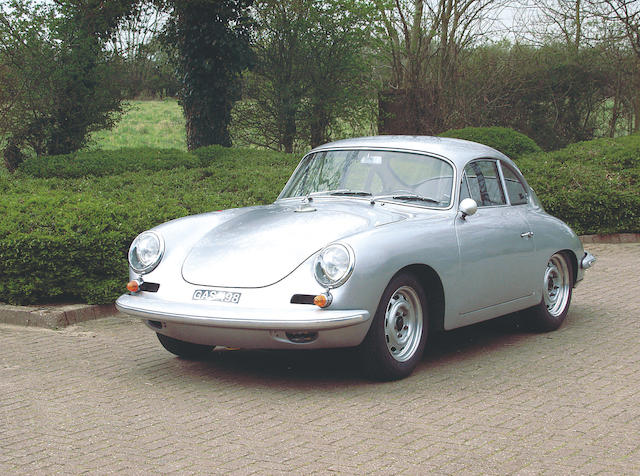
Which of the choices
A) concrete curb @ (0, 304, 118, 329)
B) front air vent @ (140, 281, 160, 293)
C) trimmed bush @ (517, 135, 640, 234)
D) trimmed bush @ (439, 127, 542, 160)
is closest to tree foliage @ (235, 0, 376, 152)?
trimmed bush @ (439, 127, 542, 160)

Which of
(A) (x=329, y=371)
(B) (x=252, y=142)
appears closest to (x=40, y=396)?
(A) (x=329, y=371)

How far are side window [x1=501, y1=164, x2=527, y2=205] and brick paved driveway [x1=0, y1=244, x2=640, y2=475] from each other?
1.16 meters

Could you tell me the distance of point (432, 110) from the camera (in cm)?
2247

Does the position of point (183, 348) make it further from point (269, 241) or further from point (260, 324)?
point (260, 324)

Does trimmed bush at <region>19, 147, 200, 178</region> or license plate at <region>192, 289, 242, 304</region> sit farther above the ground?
trimmed bush at <region>19, 147, 200, 178</region>

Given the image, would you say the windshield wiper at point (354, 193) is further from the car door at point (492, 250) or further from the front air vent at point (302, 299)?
the front air vent at point (302, 299)

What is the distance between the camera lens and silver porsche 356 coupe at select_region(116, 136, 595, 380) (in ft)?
16.9

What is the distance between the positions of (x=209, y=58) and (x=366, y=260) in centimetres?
1469

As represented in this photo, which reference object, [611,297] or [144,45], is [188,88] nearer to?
[144,45]

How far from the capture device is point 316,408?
4898 mm

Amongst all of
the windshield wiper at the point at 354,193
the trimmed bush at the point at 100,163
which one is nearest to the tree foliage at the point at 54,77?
the trimmed bush at the point at 100,163

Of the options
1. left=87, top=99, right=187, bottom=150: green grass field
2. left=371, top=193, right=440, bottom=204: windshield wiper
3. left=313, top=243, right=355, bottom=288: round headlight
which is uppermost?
left=87, top=99, right=187, bottom=150: green grass field

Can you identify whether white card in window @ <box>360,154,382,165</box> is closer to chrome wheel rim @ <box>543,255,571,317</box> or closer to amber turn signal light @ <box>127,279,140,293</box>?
chrome wheel rim @ <box>543,255,571,317</box>

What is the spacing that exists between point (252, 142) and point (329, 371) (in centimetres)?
1625
